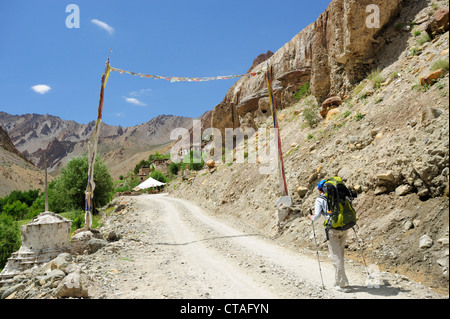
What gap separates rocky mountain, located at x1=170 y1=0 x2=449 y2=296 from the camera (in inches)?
228

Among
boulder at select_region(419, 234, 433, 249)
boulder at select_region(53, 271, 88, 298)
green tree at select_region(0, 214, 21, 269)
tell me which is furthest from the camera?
green tree at select_region(0, 214, 21, 269)

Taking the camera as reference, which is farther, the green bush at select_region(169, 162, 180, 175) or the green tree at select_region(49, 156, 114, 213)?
the green bush at select_region(169, 162, 180, 175)

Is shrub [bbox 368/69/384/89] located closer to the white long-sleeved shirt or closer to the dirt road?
the dirt road

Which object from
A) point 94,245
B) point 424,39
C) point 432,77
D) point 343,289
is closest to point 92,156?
point 94,245

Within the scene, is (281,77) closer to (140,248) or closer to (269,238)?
(269,238)

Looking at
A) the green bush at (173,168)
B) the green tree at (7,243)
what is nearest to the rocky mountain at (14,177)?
the green bush at (173,168)

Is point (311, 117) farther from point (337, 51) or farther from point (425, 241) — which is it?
point (425, 241)

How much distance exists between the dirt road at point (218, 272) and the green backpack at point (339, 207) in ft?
3.63

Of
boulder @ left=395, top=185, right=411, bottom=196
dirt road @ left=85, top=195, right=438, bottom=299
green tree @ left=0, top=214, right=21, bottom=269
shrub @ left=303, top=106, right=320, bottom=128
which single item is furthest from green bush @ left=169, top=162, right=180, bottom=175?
boulder @ left=395, top=185, right=411, bottom=196

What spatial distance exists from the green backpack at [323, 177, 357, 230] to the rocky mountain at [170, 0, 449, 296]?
1.44m

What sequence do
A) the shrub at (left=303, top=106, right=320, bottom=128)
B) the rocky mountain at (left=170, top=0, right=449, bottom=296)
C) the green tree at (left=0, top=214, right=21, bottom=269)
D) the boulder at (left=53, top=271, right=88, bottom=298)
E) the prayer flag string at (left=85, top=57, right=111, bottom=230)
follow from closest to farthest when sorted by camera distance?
the boulder at (left=53, top=271, right=88, bottom=298) → the rocky mountain at (left=170, top=0, right=449, bottom=296) → the prayer flag string at (left=85, top=57, right=111, bottom=230) → the green tree at (left=0, top=214, right=21, bottom=269) → the shrub at (left=303, top=106, right=320, bottom=128)

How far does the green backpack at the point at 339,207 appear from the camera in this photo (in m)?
5.03

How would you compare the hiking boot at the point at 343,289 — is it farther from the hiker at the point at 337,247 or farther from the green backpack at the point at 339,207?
the green backpack at the point at 339,207
